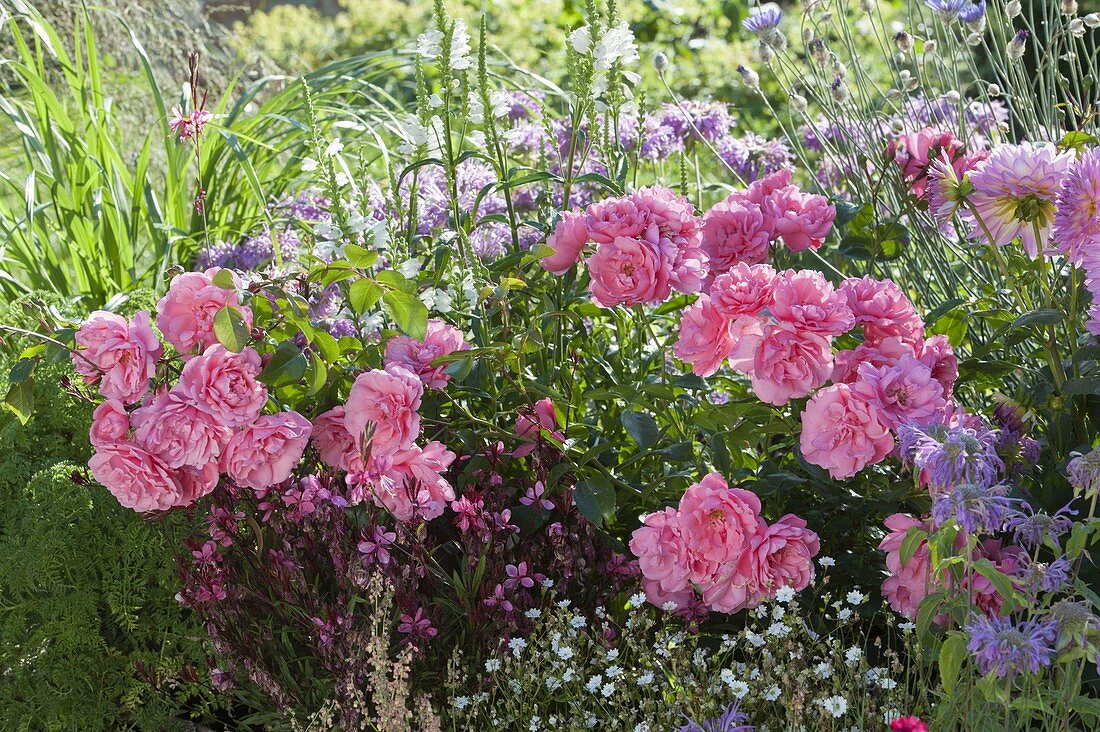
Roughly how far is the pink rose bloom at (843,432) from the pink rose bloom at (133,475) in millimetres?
955

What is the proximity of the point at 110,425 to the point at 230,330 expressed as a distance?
264 mm

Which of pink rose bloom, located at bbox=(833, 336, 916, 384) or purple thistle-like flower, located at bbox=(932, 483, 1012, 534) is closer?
purple thistle-like flower, located at bbox=(932, 483, 1012, 534)

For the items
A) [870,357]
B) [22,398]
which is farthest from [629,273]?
[22,398]

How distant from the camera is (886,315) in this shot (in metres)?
1.83

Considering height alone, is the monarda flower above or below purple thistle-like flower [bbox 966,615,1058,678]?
above

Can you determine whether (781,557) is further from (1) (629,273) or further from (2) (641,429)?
(1) (629,273)


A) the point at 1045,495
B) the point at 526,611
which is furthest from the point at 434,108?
the point at 1045,495

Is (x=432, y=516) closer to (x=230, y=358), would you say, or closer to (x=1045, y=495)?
(x=230, y=358)

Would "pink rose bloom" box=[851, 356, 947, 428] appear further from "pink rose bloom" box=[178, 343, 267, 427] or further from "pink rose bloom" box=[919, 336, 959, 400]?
"pink rose bloom" box=[178, 343, 267, 427]

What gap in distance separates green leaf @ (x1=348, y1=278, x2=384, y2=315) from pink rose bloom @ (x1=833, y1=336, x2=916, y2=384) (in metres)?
0.72

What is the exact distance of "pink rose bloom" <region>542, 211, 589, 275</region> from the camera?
1.87 m

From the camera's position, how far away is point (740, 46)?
28.0ft

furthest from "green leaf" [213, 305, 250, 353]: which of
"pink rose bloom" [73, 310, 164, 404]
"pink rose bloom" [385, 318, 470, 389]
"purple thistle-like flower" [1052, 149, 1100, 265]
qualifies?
"purple thistle-like flower" [1052, 149, 1100, 265]

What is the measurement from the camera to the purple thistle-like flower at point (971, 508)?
1274mm
